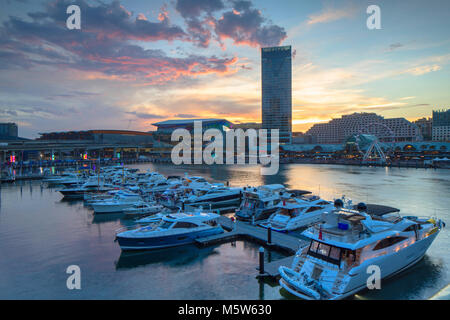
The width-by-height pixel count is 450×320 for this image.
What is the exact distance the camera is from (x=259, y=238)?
1978 centimetres

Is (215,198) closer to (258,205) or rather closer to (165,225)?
(258,205)

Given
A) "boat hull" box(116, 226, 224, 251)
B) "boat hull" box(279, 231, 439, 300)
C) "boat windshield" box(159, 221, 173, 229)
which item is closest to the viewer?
"boat hull" box(279, 231, 439, 300)

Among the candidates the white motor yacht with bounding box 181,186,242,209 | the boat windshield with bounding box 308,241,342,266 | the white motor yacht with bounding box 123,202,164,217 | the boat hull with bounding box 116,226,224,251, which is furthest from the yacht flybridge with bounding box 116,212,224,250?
the white motor yacht with bounding box 181,186,242,209

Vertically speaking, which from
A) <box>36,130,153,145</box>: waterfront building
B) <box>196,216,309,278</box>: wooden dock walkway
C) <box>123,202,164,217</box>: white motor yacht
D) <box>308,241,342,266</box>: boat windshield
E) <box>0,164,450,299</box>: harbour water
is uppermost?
<box>36,130,153,145</box>: waterfront building

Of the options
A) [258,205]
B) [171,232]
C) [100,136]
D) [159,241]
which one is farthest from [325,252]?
[100,136]

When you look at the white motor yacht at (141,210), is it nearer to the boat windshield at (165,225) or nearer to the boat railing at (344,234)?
the boat windshield at (165,225)

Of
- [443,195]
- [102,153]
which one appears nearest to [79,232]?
[443,195]

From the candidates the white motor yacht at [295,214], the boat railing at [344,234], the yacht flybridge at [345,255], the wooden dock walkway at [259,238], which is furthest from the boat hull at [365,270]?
the white motor yacht at [295,214]

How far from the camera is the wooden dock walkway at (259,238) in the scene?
15.8 m

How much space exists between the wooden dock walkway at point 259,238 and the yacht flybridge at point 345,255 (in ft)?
8.33

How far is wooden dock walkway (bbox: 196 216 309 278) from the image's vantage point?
15.8m

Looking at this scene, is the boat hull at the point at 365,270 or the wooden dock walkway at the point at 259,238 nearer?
the boat hull at the point at 365,270

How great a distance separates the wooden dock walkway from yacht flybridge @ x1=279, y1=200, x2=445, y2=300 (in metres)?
2.54

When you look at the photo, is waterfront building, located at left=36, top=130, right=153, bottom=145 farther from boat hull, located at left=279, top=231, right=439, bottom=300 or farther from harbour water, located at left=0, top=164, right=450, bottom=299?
boat hull, located at left=279, top=231, right=439, bottom=300
